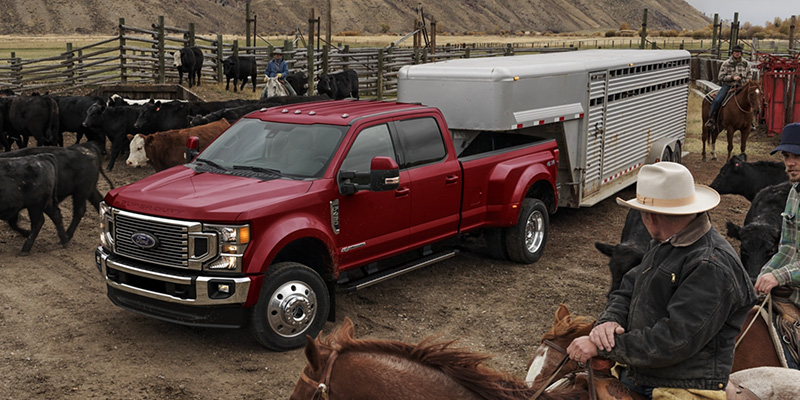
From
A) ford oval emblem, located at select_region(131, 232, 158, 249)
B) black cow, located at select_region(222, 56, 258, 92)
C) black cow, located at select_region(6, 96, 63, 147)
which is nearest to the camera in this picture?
ford oval emblem, located at select_region(131, 232, 158, 249)

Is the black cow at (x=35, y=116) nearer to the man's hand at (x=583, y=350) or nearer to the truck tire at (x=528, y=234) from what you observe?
the truck tire at (x=528, y=234)

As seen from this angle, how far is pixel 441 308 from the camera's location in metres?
8.17

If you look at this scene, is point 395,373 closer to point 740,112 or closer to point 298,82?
point 740,112

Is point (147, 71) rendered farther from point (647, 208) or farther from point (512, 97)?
point (647, 208)

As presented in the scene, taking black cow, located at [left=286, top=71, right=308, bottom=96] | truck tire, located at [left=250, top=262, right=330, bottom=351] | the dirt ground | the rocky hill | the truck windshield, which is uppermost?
the rocky hill

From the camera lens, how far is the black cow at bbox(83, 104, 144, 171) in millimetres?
16688

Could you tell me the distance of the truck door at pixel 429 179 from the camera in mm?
8031

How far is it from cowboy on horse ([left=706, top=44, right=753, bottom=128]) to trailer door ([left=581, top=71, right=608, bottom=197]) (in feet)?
26.7

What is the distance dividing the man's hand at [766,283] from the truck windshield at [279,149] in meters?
4.03

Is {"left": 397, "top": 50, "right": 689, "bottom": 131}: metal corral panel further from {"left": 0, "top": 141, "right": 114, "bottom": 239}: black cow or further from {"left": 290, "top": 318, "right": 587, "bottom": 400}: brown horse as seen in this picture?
{"left": 290, "top": 318, "right": 587, "bottom": 400}: brown horse

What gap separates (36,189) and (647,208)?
8.85 metres

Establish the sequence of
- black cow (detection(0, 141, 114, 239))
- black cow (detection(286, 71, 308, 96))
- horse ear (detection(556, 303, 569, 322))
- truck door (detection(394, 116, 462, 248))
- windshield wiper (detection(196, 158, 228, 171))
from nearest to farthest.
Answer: horse ear (detection(556, 303, 569, 322)) < windshield wiper (detection(196, 158, 228, 171)) < truck door (detection(394, 116, 462, 248)) < black cow (detection(0, 141, 114, 239)) < black cow (detection(286, 71, 308, 96))

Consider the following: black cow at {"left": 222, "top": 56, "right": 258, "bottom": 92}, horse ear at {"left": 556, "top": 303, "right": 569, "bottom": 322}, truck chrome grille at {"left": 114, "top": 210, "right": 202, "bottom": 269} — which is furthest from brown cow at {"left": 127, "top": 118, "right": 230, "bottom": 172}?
black cow at {"left": 222, "top": 56, "right": 258, "bottom": 92}

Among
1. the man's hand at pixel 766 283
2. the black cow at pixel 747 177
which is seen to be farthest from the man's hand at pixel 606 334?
the black cow at pixel 747 177
